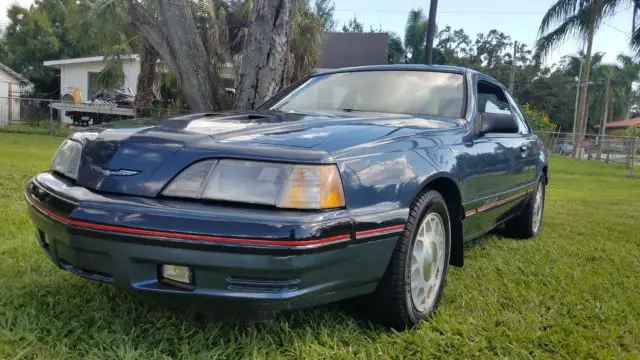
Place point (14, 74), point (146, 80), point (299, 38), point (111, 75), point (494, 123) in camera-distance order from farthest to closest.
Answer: point (14, 74), point (111, 75), point (146, 80), point (299, 38), point (494, 123)

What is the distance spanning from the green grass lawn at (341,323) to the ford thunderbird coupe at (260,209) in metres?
0.21

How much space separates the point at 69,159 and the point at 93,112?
54.7ft

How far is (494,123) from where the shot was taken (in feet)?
10.9

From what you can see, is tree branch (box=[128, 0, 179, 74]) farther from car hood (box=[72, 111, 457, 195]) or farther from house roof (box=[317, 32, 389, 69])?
house roof (box=[317, 32, 389, 69])

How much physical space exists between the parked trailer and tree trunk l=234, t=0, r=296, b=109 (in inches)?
466

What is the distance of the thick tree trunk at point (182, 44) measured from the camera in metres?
5.24

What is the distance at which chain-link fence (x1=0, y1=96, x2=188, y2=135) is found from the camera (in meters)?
16.4

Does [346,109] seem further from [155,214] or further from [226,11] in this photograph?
[226,11]

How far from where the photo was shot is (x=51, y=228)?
7.55ft

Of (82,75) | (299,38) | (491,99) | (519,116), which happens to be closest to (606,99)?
(299,38)

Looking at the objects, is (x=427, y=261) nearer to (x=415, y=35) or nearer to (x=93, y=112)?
(x=93, y=112)

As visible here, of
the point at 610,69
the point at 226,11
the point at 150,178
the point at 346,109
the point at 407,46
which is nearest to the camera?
the point at 150,178

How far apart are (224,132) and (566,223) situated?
15.7 ft

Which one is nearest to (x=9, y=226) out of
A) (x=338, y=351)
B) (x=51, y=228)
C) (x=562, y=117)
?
(x=51, y=228)
